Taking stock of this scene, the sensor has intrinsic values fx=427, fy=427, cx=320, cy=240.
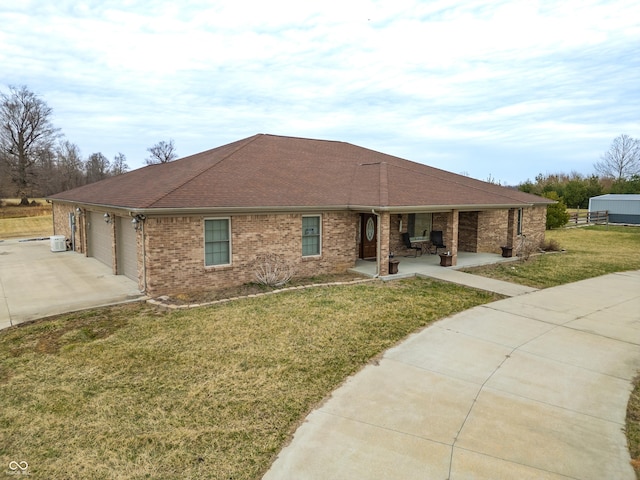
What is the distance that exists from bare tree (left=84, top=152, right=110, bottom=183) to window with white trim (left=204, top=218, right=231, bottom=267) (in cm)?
5717

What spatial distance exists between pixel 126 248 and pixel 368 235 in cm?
831

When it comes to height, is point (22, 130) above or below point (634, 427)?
above

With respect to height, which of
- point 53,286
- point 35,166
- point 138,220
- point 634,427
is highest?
point 35,166

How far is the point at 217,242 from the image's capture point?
1191 centimetres

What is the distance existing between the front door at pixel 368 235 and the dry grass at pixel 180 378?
5479mm

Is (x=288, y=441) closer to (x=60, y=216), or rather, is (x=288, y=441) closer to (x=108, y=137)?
(x=60, y=216)

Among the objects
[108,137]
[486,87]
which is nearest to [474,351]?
[486,87]

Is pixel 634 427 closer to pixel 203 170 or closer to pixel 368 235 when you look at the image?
pixel 368 235

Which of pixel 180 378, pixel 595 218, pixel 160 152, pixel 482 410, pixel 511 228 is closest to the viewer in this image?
pixel 482 410

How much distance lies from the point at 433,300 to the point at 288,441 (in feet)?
22.4

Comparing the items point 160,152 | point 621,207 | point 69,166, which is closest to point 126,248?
point 621,207

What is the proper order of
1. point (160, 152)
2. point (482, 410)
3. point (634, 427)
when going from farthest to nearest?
1. point (160, 152)
2. point (482, 410)
3. point (634, 427)

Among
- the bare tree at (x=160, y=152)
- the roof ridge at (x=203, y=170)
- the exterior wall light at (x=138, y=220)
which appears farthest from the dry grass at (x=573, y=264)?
the bare tree at (x=160, y=152)

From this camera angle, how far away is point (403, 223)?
55.4ft
